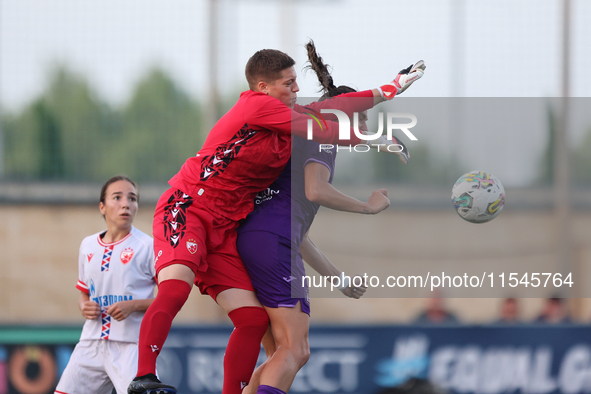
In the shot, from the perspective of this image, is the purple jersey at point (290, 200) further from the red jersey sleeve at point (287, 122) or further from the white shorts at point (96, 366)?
the white shorts at point (96, 366)

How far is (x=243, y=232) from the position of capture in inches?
125

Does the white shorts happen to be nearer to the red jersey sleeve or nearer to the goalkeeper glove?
the red jersey sleeve

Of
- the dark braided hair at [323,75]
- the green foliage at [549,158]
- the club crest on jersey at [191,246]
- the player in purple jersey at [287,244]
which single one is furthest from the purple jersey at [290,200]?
the green foliage at [549,158]

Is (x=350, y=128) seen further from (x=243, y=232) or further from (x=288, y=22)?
(x=288, y=22)

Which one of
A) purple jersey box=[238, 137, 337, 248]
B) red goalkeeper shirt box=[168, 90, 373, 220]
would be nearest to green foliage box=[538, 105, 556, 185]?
purple jersey box=[238, 137, 337, 248]

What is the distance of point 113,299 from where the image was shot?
3.85 metres

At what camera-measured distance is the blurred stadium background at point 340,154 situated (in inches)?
317

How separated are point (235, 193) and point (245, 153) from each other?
204 mm

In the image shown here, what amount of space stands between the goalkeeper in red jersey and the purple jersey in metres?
0.07

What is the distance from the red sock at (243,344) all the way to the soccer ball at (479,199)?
1325 mm

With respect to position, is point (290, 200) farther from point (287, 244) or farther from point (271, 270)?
point (271, 270)

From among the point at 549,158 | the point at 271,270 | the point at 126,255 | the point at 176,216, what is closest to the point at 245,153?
the point at 176,216

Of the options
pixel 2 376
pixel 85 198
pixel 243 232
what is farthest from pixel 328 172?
pixel 85 198

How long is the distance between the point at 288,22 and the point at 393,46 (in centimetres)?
134
